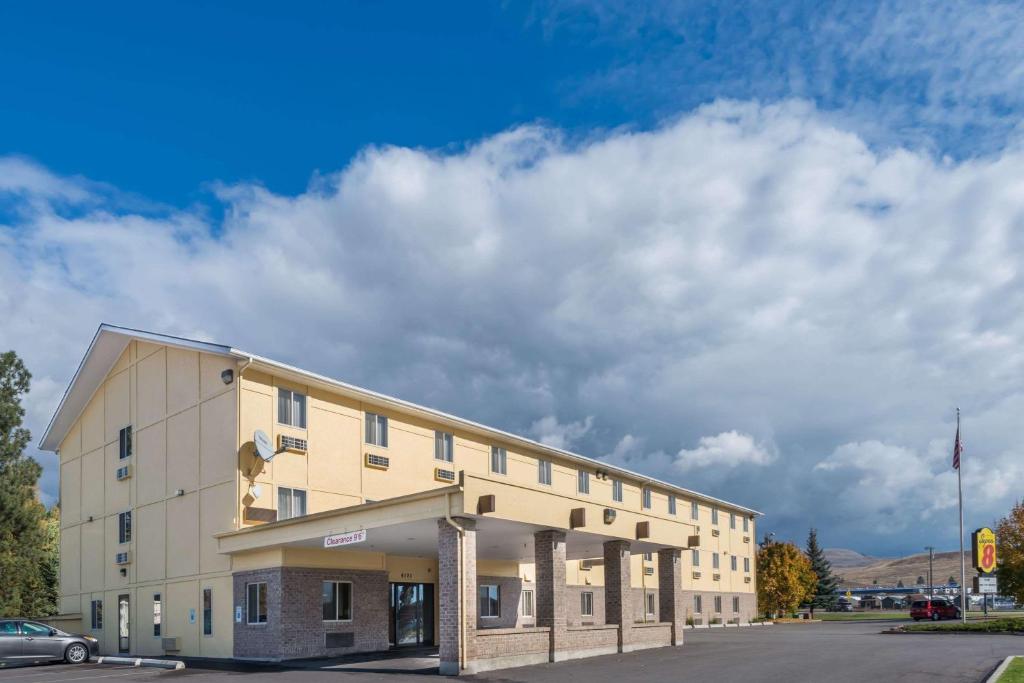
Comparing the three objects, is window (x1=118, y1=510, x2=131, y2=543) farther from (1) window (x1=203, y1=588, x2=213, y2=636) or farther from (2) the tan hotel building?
(1) window (x1=203, y1=588, x2=213, y2=636)

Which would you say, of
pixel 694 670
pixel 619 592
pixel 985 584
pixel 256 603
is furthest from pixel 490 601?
pixel 985 584

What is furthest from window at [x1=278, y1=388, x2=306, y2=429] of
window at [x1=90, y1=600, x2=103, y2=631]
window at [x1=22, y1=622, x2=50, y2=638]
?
window at [x1=90, y1=600, x2=103, y2=631]

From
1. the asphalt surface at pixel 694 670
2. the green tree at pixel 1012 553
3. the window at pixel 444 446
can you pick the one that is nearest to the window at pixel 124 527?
the asphalt surface at pixel 694 670

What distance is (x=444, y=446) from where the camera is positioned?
1342 inches

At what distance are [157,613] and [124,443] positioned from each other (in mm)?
6729

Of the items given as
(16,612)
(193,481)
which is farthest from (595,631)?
(16,612)

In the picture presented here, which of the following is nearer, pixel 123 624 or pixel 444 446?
pixel 123 624

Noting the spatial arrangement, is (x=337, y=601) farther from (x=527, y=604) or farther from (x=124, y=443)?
(x=527, y=604)

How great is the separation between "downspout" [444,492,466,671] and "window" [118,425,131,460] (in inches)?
684

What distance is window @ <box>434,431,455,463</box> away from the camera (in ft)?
110

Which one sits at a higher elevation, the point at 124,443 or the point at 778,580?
the point at 124,443

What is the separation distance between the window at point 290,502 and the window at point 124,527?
831 centimetres

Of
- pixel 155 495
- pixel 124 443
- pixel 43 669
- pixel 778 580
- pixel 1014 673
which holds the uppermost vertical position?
pixel 124 443

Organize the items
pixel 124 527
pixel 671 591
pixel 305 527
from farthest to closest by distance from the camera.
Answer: pixel 124 527 → pixel 671 591 → pixel 305 527
